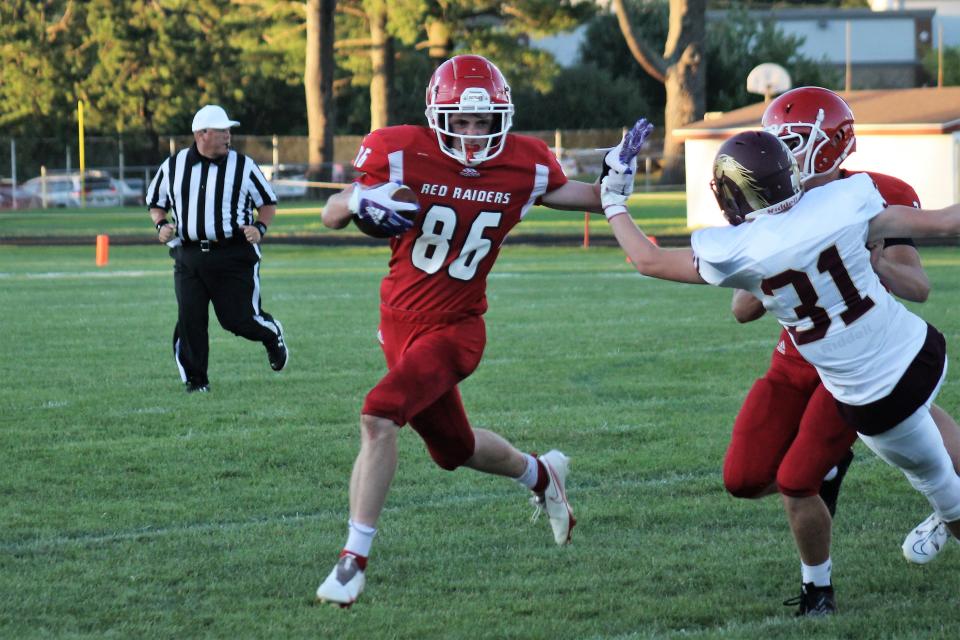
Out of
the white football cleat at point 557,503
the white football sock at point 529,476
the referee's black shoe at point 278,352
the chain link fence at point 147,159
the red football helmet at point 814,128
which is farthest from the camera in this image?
the chain link fence at point 147,159

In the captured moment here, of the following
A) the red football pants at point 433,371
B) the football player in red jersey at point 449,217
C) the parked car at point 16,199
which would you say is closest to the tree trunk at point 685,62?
the parked car at point 16,199

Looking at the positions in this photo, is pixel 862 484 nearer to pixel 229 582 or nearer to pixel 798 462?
pixel 798 462

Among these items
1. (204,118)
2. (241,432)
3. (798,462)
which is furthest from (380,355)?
(798,462)

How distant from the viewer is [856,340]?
13.1ft

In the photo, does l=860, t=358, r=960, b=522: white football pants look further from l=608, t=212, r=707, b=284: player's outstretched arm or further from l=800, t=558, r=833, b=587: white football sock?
l=608, t=212, r=707, b=284: player's outstretched arm

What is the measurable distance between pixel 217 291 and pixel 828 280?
5712mm

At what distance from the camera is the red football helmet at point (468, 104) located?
4.82 meters

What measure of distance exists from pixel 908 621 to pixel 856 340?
0.88 metres

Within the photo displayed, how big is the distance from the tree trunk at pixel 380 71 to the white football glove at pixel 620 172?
33629 millimetres

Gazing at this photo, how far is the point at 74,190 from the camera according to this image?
37.9 meters

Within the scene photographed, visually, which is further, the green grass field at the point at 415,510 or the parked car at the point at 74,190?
the parked car at the point at 74,190

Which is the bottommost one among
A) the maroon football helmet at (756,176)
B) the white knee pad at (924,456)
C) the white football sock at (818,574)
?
the white football sock at (818,574)

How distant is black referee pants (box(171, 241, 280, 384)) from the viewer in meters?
8.93

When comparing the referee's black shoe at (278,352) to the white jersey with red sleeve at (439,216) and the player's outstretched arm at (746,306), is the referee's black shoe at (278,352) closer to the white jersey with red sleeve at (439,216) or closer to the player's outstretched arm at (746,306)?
the white jersey with red sleeve at (439,216)
